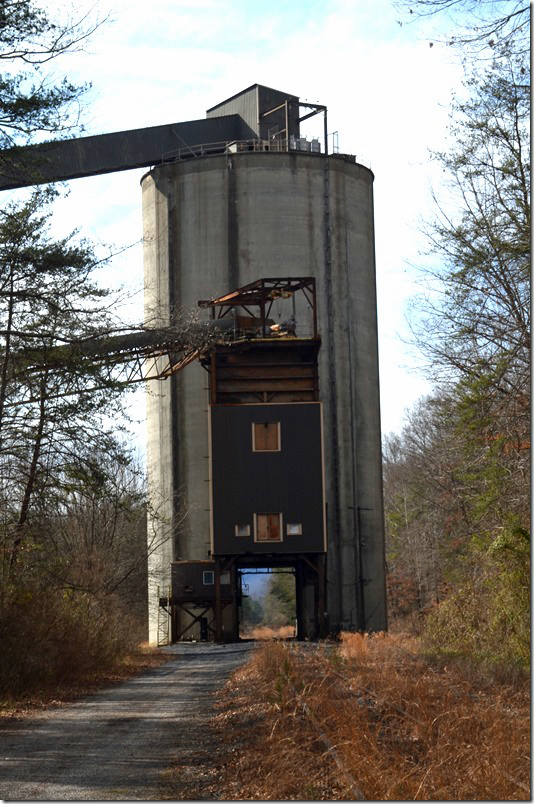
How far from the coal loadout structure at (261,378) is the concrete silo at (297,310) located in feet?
0.21

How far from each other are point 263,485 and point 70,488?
1931 cm

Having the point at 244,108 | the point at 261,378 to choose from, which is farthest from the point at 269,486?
the point at 244,108

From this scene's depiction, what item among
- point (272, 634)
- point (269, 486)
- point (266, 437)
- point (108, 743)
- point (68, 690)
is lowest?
point (272, 634)

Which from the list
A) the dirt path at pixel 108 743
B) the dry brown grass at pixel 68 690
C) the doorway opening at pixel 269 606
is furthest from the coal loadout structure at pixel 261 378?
the doorway opening at pixel 269 606

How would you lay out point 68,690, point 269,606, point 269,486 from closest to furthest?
point 68,690, point 269,486, point 269,606

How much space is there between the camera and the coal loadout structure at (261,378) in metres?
38.1

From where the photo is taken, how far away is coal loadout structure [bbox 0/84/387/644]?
125 feet

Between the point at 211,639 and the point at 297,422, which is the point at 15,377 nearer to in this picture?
the point at 297,422

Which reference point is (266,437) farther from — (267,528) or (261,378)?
(267,528)

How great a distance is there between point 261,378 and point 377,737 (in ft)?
93.4

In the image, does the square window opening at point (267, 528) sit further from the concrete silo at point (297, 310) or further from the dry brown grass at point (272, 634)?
the dry brown grass at point (272, 634)

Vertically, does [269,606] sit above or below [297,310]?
below

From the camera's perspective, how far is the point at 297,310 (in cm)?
4388

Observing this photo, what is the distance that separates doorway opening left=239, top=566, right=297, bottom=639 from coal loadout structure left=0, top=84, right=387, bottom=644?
1750cm
